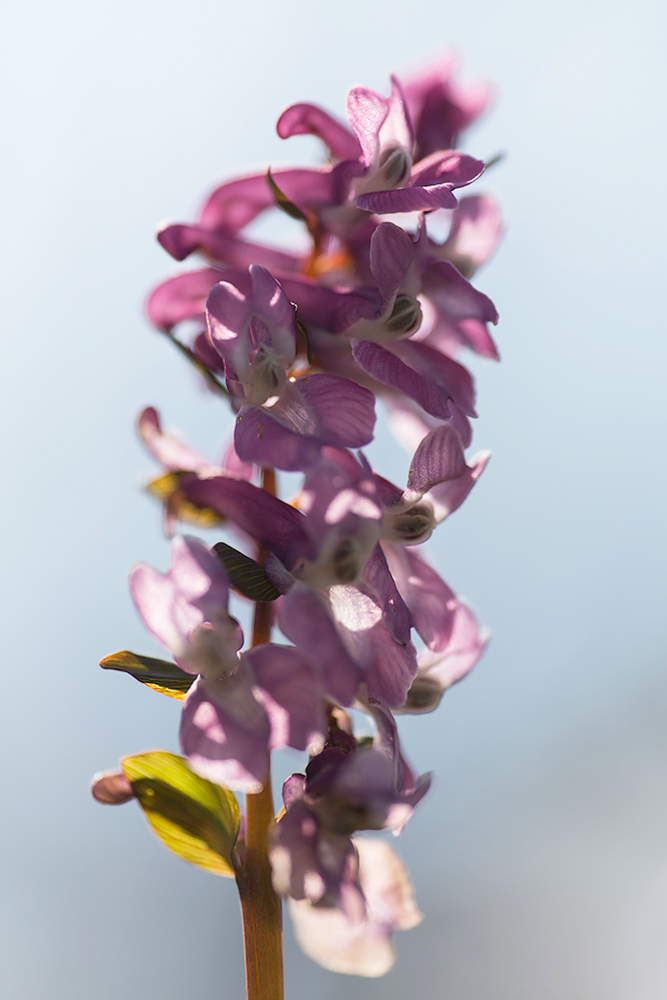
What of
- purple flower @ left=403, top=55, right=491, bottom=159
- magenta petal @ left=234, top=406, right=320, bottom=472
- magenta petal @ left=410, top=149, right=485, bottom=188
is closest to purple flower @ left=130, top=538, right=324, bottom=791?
magenta petal @ left=234, top=406, right=320, bottom=472

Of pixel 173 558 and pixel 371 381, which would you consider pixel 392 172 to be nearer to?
pixel 371 381

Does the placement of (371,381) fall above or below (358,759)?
above

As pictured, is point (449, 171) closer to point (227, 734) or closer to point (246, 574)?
point (246, 574)

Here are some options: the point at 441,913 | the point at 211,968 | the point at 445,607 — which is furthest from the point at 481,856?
the point at 445,607

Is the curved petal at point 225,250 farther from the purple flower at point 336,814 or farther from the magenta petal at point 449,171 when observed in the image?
the purple flower at point 336,814

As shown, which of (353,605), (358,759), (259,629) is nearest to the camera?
(358,759)

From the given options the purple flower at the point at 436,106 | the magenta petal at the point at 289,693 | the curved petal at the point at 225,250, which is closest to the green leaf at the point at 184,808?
the magenta petal at the point at 289,693

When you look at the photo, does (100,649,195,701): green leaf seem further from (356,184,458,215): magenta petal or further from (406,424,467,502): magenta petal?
(356,184,458,215): magenta petal
